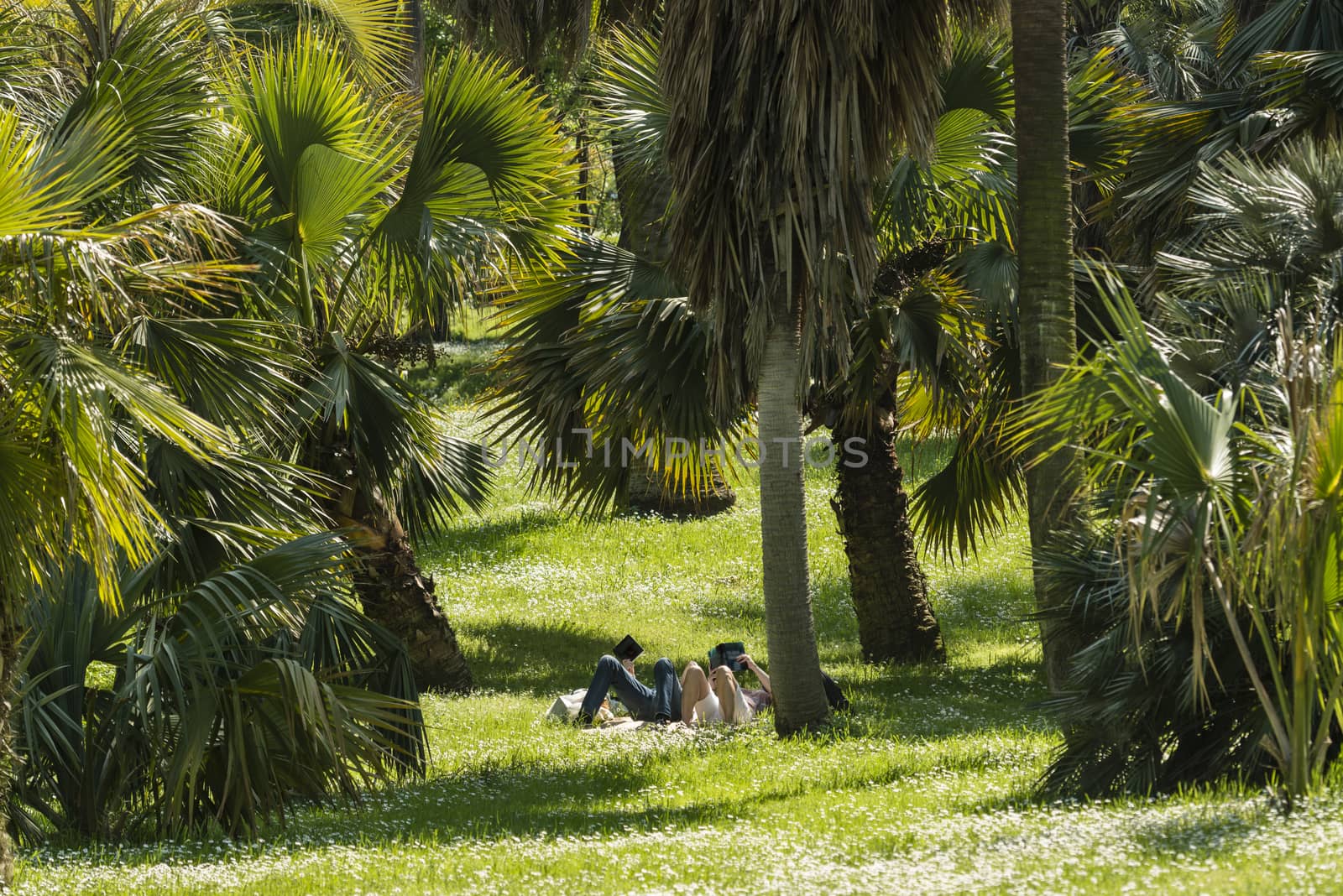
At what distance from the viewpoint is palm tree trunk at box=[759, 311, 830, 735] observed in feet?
31.6

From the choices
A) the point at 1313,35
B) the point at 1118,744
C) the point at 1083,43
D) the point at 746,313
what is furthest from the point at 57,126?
the point at 1083,43

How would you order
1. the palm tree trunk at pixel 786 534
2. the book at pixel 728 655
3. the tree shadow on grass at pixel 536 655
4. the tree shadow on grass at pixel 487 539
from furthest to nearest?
the tree shadow on grass at pixel 487 539 < the tree shadow on grass at pixel 536 655 < the book at pixel 728 655 < the palm tree trunk at pixel 786 534

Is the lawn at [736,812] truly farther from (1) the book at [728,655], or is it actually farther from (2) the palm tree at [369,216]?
(2) the palm tree at [369,216]

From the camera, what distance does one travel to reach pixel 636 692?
11.4 metres

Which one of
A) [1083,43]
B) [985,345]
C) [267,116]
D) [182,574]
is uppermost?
[1083,43]

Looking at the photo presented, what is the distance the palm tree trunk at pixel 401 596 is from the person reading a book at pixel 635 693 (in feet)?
5.17

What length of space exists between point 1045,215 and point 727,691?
176 inches

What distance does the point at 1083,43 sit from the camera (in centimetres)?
2733

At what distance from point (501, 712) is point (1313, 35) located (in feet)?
28.9

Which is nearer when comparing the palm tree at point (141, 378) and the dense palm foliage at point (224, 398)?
the palm tree at point (141, 378)

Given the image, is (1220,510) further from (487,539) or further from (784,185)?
(487,539)

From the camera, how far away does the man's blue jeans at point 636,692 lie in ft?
36.6

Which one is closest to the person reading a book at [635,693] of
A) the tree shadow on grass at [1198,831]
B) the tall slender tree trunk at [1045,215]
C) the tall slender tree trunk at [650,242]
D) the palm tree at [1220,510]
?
the tall slender tree trunk at [650,242]

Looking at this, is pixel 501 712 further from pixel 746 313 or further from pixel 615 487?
pixel 746 313
